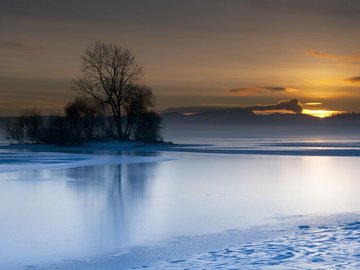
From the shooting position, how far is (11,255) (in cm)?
802

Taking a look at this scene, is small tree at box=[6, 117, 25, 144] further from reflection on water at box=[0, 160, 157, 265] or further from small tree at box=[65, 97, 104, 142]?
reflection on water at box=[0, 160, 157, 265]

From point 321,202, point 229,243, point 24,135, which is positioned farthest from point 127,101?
point 229,243

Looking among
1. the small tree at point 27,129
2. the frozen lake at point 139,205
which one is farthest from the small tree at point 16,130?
the frozen lake at point 139,205

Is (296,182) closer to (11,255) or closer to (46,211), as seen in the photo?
(46,211)

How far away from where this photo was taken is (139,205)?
42.2 ft

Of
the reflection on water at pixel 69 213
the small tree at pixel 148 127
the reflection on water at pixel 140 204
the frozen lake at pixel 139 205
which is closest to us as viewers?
the reflection on water at pixel 69 213

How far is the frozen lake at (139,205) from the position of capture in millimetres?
8945

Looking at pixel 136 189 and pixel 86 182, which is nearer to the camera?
pixel 136 189

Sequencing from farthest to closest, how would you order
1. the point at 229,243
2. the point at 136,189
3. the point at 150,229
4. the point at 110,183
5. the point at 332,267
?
the point at 110,183
the point at 136,189
the point at 150,229
the point at 229,243
the point at 332,267

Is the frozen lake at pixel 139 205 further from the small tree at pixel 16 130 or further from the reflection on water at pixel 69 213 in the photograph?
the small tree at pixel 16 130

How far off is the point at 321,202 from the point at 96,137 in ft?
150

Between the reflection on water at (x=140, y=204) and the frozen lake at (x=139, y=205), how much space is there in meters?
0.02

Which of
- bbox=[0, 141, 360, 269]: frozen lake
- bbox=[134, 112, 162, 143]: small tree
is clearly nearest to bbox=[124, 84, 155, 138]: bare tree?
bbox=[134, 112, 162, 143]: small tree

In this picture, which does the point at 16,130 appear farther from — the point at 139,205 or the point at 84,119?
the point at 139,205
